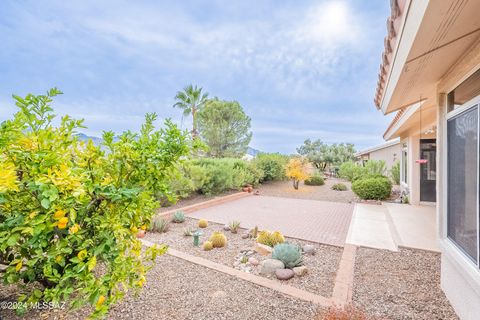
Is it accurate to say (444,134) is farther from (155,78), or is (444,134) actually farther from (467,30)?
(155,78)

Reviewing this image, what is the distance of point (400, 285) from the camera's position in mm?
3900

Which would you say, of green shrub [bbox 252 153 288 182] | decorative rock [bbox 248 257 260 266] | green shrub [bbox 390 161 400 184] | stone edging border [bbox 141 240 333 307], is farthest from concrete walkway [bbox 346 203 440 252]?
green shrub [bbox 252 153 288 182]

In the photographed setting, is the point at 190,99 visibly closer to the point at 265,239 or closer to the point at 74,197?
the point at 265,239

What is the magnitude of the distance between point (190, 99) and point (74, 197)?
89.3 ft

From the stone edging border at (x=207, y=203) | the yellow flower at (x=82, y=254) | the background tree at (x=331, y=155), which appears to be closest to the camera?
the yellow flower at (x=82, y=254)

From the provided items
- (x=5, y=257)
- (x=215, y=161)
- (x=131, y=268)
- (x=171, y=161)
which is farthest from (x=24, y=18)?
(x=215, y=161)

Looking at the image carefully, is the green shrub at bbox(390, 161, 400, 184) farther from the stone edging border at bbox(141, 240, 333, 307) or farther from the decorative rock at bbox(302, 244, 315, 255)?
the stone edging border at bbox(141, 240, 333, 307)

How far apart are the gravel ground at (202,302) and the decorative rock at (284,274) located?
0.51 m

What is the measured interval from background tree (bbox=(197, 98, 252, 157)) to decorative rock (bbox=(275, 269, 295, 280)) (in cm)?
1979

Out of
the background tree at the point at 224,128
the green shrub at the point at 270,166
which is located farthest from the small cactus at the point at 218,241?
the background tree at the point at 224,128

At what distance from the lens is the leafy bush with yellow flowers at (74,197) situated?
1.99 metres

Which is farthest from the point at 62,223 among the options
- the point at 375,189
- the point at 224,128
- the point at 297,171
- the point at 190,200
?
the point at 224,128

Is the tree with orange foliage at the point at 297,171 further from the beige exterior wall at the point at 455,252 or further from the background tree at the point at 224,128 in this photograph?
Result: the beige exterior wall at the point at 455,252

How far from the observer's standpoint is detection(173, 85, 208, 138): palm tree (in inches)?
1086
